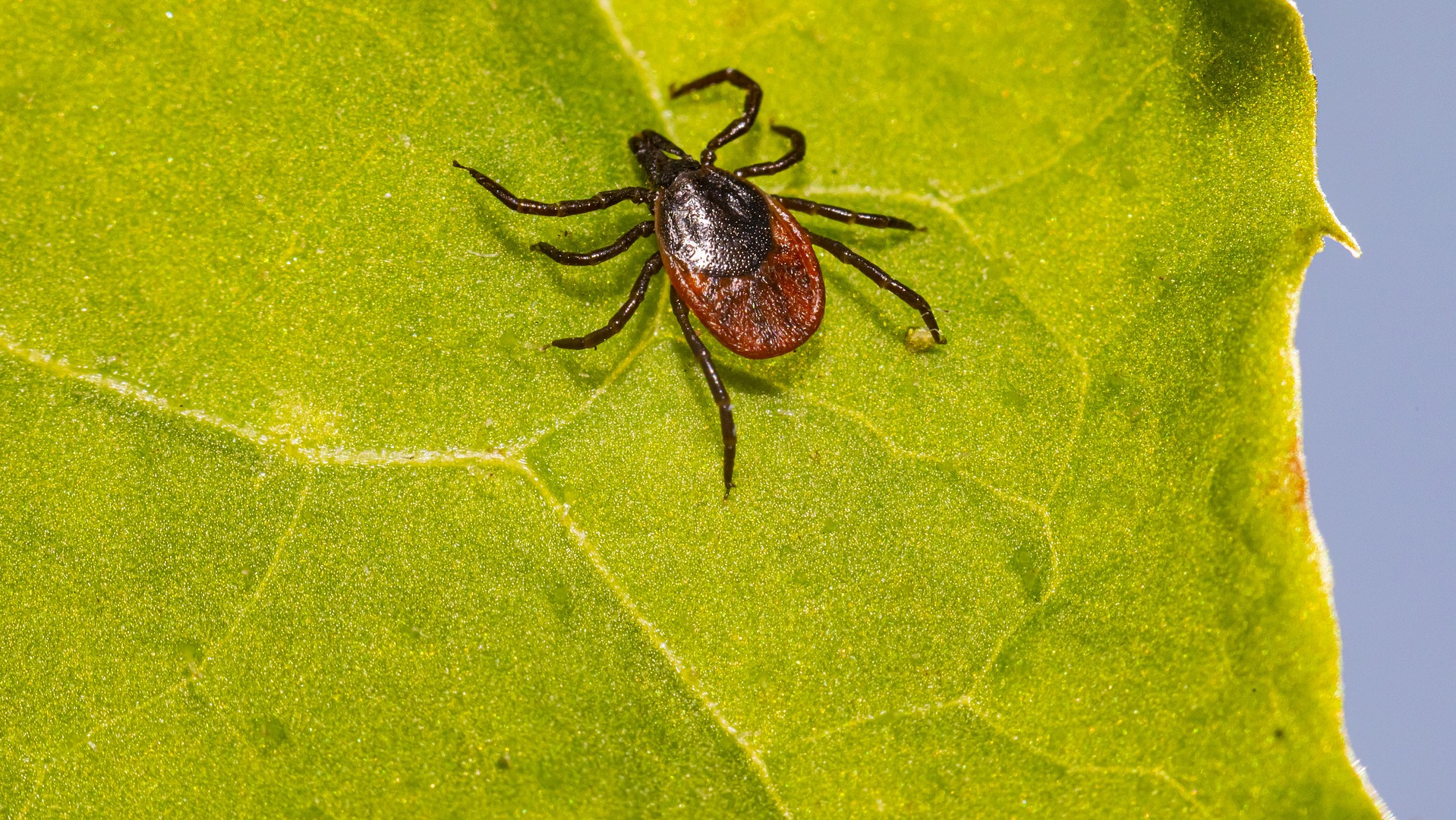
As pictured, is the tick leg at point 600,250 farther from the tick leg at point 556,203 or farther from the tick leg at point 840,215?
the tick leg at point 840,215

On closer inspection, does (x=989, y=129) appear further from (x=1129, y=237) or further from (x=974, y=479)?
(x=974, y=479)

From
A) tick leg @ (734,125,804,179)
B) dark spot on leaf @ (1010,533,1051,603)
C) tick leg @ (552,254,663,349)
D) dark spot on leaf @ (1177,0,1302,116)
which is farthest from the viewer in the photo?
tick leg @ (734,125,804,179)

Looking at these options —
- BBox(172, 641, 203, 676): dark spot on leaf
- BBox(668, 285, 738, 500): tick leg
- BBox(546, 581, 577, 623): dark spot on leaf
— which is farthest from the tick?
BBox(172, 641, 203, 676): dark spot on leaf

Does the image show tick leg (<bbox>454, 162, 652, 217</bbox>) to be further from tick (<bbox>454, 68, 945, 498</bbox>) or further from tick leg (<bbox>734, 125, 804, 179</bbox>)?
tick leg (<bbox>734, 125, 804, 179</bbox>)

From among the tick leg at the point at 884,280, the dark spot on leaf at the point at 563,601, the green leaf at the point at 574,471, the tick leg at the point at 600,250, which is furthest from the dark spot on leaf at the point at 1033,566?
the tick leg at the point at 600,250

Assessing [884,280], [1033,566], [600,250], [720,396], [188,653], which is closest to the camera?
[188,653]

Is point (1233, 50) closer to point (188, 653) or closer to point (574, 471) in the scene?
point (574, 471)

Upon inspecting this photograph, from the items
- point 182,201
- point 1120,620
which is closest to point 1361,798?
point 1120,620

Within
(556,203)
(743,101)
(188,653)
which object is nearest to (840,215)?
(743,101)
